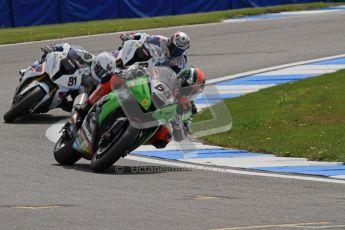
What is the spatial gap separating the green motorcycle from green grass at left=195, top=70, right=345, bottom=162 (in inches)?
85.9

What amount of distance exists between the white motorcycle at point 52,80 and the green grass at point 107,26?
11071mm

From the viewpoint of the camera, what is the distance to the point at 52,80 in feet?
53.7

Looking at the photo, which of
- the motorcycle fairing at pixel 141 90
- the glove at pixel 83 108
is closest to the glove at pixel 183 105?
the motorcycle fairing at pixel 141 90

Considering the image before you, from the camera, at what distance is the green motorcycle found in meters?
11.3

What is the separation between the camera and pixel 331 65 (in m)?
21.5

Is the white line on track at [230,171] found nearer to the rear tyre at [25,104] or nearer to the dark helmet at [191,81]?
the dark helmet at [191,81]

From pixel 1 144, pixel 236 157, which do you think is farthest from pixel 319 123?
pixel 1 144

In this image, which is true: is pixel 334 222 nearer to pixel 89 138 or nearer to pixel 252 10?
pixel 89 138

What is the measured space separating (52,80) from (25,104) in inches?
22.9

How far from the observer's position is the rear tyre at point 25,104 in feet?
52.5

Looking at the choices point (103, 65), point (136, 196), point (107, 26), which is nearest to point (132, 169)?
point (103, 65)

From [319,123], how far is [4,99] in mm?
6147

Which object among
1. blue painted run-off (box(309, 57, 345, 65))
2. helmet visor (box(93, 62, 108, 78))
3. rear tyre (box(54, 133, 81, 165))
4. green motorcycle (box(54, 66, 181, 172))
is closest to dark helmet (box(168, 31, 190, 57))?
helmet visor (box(93, 62, 108, 78))

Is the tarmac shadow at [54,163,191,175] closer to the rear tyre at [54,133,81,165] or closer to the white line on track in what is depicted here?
the rear tyre at [54,133,81,165]
